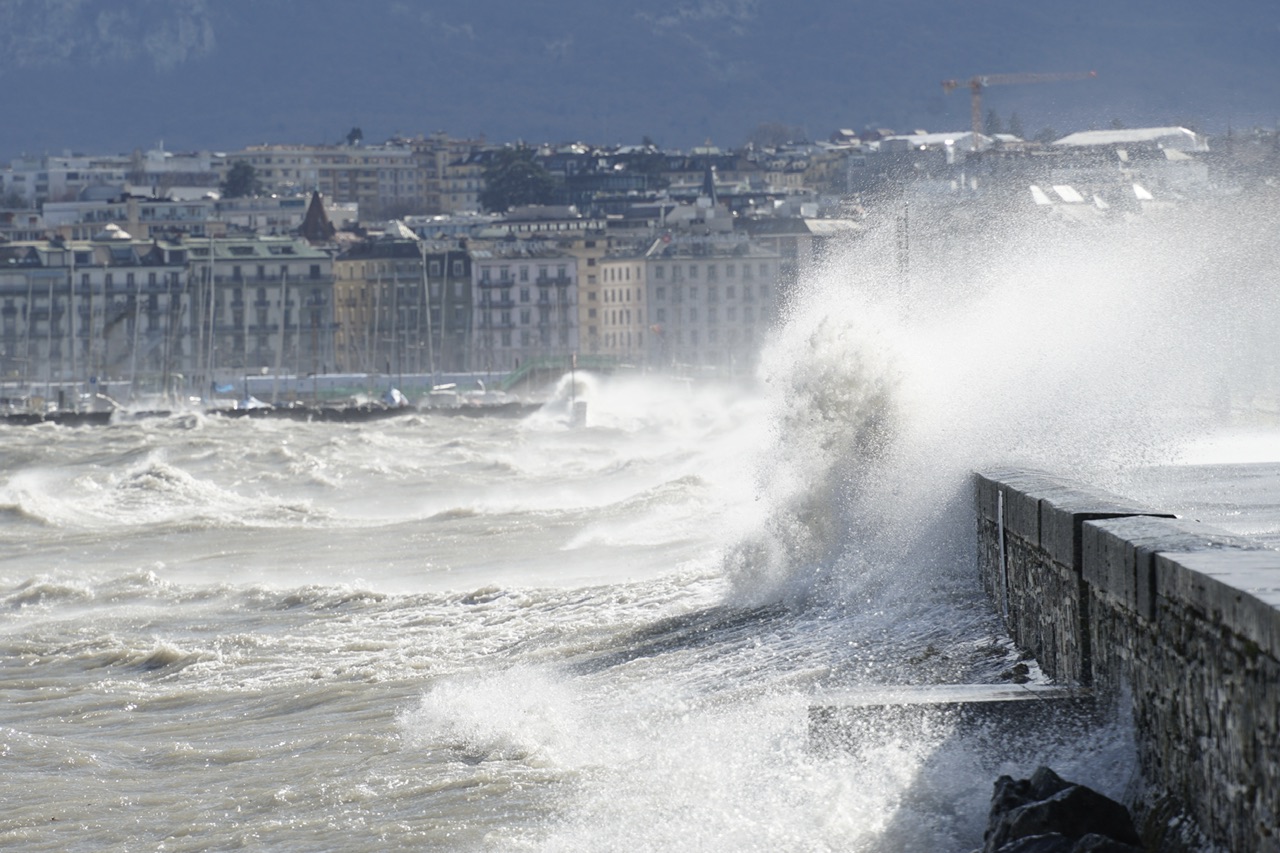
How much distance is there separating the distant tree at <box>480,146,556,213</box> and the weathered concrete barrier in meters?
170

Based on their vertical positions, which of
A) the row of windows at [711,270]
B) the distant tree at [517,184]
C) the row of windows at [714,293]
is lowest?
the row of windows at [714,293]

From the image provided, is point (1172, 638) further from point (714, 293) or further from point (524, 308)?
point (524, 308)

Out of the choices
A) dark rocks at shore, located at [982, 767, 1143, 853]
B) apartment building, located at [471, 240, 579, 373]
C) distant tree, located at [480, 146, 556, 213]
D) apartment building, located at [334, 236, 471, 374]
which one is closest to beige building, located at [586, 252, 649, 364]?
apartment building, located at [471, 240, 579, 373]

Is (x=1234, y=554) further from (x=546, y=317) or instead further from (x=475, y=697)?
(x=546, y=317)

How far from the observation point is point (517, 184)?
18150 centimetres

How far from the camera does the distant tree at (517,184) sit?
595 feet

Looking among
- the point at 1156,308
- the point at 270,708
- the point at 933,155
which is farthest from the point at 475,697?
the point at 933,155

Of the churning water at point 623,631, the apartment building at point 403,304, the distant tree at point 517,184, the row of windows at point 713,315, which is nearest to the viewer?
the churning water at point 623,631

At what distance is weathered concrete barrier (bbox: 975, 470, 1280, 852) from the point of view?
6.80 meters

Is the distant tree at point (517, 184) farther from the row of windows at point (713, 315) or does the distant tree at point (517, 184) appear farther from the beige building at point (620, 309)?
the row of windows at point (713, 315)

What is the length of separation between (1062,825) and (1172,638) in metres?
0.84

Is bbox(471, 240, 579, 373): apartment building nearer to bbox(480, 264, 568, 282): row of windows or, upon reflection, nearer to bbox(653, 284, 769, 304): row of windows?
bbox(480, 264, 568, 282): row of windows

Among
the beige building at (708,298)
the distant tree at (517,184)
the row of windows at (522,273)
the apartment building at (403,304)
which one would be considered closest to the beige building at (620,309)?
the beige building at (708,298)

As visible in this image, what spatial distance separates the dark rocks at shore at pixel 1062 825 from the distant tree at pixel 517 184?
172 metres
